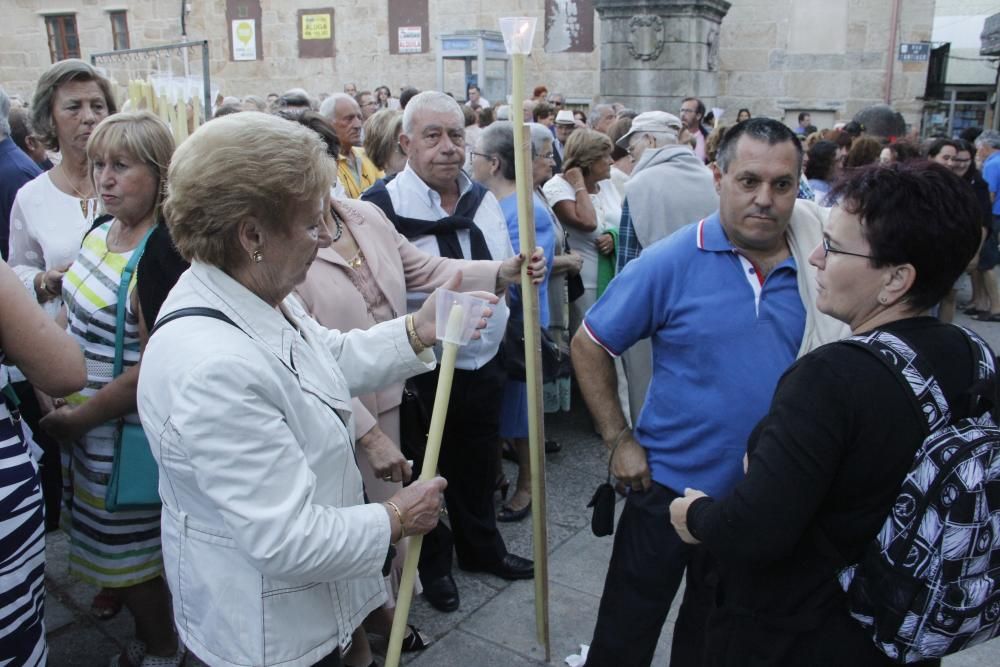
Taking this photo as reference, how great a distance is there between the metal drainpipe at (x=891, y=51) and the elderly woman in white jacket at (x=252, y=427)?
→ 640 inches

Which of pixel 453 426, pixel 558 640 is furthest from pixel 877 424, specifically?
pixel 453 426

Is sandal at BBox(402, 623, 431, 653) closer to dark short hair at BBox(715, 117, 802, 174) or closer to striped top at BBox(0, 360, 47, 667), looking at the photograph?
striped top at BBox(0, 360, 47, 667)

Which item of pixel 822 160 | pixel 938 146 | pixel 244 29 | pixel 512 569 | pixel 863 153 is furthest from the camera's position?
pixel 244 29

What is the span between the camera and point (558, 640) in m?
3.18

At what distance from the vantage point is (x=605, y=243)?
5273mm

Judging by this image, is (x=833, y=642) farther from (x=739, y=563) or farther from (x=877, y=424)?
(x=877, y=424)

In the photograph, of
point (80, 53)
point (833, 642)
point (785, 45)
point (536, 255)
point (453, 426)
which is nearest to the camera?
point (833, 642)

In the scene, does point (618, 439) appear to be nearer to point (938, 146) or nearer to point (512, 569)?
point (512, 569)

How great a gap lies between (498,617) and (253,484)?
6.70ft

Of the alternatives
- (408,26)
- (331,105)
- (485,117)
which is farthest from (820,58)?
(331,105)

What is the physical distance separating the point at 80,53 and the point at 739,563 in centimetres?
2556

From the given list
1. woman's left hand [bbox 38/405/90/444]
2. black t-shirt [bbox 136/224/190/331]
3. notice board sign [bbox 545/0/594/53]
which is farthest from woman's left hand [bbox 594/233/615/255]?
notice board sign [bbox 545/0/594/53]

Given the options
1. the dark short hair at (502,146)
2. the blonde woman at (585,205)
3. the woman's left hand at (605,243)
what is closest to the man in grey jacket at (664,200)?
the dark short hair at (502,146)

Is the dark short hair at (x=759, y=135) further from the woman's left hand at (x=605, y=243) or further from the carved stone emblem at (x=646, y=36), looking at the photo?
the carved stone emblem at (x=646, y=36)
